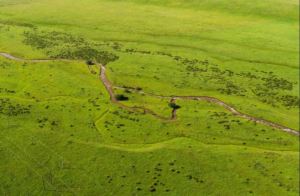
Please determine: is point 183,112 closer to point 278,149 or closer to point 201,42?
point 278,149

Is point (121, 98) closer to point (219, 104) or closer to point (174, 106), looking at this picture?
point (174, 106)

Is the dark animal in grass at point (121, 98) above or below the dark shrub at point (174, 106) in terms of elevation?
above

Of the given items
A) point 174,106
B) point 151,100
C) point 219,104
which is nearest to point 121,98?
point 151,100

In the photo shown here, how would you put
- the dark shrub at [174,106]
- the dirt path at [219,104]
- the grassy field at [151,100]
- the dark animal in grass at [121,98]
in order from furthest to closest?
→ the dark animal in grass at [121,98]
the dark shrub at [174,106]
the dirt path at [219,104]
the grassy field at [151,100]

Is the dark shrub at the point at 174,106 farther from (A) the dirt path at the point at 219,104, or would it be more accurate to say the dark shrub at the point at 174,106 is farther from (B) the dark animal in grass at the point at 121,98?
(B) the dark animal in grass at the point at 121,98

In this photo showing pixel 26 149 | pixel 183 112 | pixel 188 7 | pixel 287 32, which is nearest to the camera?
pixel 26 149

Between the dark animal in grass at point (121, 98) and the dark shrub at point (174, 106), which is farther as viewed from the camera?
the dark animal in grass at point (121, 98)

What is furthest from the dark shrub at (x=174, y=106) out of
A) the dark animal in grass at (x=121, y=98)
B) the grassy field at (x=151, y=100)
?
the dark animal in grass at (x=121, y=98)

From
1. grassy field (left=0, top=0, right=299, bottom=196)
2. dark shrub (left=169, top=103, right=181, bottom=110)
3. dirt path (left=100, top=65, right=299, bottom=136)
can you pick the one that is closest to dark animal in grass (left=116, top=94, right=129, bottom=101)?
dirt path (left=100, top=65, right=299, bottom=136)

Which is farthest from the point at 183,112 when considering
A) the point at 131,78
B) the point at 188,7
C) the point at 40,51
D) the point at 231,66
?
the point at 188,7
